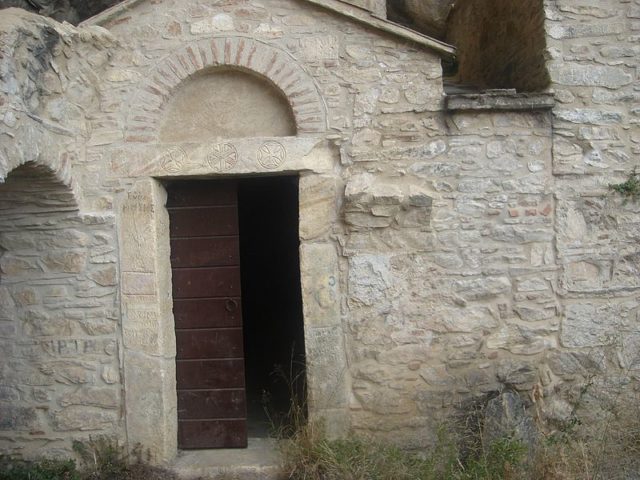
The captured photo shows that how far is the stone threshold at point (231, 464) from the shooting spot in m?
3.97

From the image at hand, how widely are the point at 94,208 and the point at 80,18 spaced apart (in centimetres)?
257

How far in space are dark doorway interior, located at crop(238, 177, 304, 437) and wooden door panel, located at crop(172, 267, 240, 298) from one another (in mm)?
1279

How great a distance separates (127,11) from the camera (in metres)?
3.95

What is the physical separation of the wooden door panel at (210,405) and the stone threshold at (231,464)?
A: 0.87 ft

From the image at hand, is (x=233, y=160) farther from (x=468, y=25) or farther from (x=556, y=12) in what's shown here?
(x=468, y=25)

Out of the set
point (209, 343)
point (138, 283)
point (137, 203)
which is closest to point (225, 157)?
point (137, 203)

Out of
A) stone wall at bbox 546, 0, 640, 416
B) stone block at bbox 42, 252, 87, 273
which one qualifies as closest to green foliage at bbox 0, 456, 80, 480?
stone block at bbox 42, 252, 87, 273

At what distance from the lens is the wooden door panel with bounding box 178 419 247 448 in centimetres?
427

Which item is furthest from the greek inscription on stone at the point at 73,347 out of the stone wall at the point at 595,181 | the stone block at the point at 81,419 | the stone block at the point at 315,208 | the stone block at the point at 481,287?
the stone wall at the point at 595,181

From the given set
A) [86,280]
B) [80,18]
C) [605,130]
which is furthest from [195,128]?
[605,130]

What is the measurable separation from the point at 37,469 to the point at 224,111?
2809mm

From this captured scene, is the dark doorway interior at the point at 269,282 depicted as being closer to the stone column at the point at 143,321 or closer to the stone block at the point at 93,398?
the stone column at the point at 143,321

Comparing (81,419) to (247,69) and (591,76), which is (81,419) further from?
(591,76)

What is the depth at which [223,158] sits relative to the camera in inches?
156
